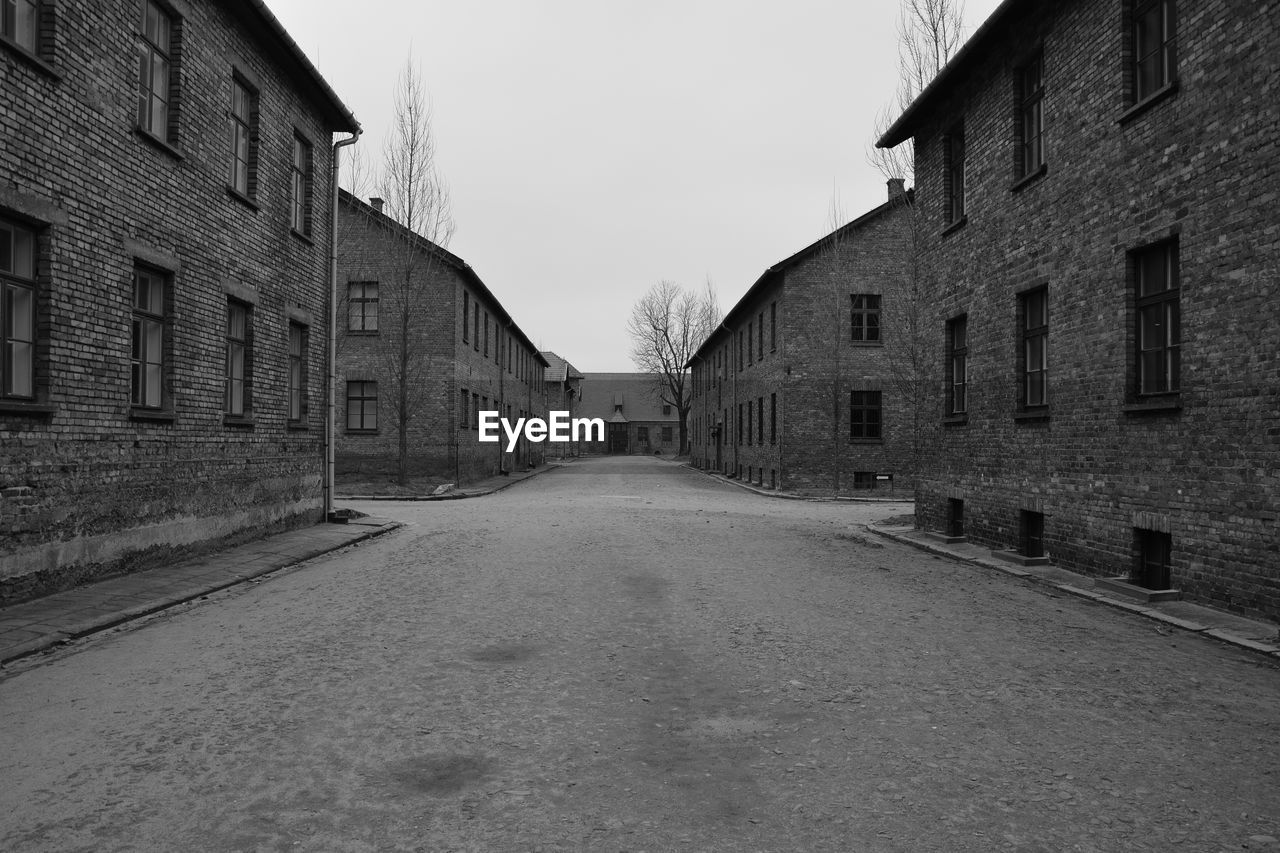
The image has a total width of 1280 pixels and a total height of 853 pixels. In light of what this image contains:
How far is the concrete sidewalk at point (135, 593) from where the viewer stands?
7000 millimetres

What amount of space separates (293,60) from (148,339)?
597cm

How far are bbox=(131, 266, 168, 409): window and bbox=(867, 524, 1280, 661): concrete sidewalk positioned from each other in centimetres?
1051

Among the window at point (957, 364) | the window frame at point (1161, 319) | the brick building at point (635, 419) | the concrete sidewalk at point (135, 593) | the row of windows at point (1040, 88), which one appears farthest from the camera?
the brick building at point (635, 419)

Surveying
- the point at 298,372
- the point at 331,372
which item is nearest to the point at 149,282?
the point at 298,372

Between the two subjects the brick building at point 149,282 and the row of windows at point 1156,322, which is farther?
the row of windows at point 1156,322

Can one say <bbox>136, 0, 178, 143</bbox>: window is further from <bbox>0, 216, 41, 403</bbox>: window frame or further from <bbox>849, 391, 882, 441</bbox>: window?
<bbox>849, 391, 882, 441</bbox>: window

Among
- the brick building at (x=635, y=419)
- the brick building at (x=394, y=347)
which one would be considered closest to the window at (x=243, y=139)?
the brick building at (x=394, y=347)

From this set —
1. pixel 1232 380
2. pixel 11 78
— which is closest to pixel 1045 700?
pixel 1232 380

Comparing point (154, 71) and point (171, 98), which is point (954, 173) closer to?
point (171, 98)

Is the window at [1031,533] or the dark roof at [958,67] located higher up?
the dark roof at [958,67]

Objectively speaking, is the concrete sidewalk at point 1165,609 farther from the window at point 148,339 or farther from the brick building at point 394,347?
the brick building at point 394,347

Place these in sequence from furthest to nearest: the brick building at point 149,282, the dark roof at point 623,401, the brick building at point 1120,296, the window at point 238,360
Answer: the dark roof at point 623,401 → the window at point 238,360 → the brick building at point 149,282 → the brick building at point 1120,296

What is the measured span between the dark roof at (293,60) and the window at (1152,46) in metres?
11.1
